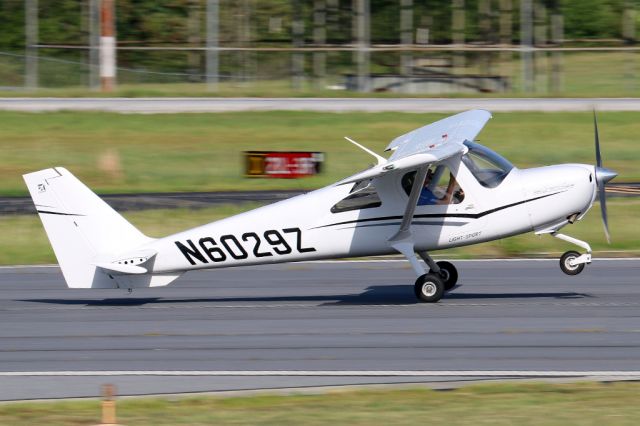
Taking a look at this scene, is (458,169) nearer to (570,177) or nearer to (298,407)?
(570,177)

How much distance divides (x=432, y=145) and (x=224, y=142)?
20828 millimetres

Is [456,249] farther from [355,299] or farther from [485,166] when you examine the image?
[485,166]

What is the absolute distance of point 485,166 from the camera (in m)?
14.7

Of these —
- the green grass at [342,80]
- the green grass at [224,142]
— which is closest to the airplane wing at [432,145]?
the green grass at [224,142]

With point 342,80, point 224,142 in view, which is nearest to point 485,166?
point 224,142

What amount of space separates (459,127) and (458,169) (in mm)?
1132

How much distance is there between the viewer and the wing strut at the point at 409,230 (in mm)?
14414

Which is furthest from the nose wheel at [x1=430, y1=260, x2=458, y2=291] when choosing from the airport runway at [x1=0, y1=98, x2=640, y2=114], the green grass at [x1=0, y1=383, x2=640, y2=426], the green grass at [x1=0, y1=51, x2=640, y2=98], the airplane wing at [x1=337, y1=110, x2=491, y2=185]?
the green grass at [x1=0, y1=51, x2=640, y2=98]

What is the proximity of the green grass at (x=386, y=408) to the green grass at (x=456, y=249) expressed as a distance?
30.6ft

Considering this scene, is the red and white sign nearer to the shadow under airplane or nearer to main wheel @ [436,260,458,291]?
the shadow under airplane

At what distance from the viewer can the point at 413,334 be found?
1291 centimetres

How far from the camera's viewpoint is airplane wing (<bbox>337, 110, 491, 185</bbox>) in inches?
532

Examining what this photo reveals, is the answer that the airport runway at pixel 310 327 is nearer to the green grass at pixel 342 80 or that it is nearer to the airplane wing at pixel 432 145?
the airplane wing at pixel 432 145

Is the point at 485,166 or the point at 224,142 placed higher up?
the point at 485,166
